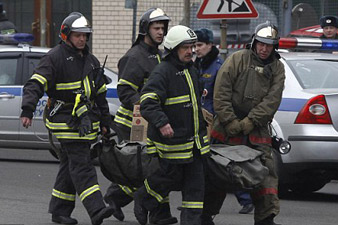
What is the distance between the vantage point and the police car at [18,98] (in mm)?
12984

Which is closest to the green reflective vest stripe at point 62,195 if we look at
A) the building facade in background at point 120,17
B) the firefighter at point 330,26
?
the firefighter at point 330,26

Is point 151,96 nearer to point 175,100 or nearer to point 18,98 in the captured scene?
point 175,100

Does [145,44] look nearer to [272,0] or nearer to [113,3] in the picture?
[272,0]

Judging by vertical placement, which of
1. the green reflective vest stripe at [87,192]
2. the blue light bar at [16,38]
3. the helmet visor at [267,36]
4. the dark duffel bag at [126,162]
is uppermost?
the helmet visor at [267,36]

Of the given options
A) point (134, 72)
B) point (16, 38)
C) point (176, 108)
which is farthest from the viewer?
point (16, 38)

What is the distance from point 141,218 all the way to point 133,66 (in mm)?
1242

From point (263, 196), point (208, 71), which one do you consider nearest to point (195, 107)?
point (263, 196)

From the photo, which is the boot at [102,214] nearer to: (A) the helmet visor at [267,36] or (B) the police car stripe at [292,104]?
(A) the helmet visor at [267,36]

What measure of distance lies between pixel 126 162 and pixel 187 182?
25.7 inches

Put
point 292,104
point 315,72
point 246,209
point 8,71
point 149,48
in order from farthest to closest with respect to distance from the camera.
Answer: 1. point 8,71
2. point 315,72
3. point 292,104
4. point 246,209
5. point 149,48

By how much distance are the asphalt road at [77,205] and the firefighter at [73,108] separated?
394mm

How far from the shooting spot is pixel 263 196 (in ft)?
25.9

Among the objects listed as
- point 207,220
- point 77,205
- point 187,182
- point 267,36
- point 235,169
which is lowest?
point 77,205

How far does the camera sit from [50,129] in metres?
8.24
